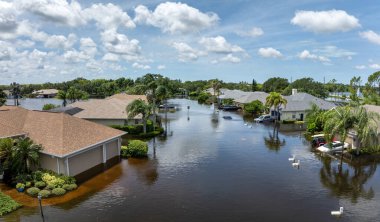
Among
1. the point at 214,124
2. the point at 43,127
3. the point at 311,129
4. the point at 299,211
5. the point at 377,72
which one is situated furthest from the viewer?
the point at 377,72

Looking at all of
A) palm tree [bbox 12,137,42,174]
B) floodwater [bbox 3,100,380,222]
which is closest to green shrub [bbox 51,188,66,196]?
floodwater [bbox 3,100,380,222]

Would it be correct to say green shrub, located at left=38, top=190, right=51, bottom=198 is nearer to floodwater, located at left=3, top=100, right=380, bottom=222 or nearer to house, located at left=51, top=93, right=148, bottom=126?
floodwater, located at left=3, top=100, right=380, bottom=222

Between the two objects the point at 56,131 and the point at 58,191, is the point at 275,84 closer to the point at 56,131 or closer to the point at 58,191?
the point at 56,131

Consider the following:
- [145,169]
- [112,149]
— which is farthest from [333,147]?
[112,149]

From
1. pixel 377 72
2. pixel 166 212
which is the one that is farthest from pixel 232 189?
pixel 377 72

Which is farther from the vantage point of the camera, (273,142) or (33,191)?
(273,142)

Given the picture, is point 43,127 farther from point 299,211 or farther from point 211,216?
point 299,211
